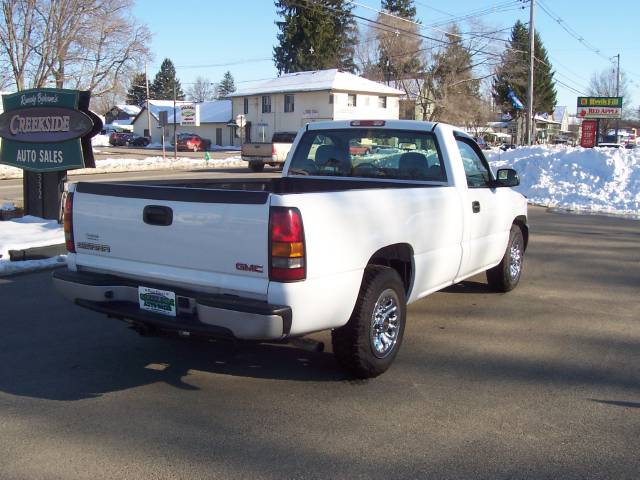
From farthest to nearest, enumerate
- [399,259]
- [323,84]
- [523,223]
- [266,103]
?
[266,103], [323,84], [523,223], [399,259]

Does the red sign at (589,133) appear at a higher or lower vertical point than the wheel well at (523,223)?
higher

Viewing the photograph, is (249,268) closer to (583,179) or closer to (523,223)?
(523,223)

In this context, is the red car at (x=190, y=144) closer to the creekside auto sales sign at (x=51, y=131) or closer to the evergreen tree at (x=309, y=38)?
the evergreen tree at (x=309, y=38)

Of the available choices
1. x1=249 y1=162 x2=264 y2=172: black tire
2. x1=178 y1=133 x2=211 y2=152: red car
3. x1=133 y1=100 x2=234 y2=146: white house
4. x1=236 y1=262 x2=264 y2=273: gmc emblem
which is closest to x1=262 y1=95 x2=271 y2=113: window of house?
x1=178 y1=133 x2=211 y2=152: red car

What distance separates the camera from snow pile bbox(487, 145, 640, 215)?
18.6 m

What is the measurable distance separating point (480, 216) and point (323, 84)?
49.8 meters

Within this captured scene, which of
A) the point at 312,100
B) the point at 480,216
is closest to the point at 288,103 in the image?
the point at 312,100

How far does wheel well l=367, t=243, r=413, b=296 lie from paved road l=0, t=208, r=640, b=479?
701mm

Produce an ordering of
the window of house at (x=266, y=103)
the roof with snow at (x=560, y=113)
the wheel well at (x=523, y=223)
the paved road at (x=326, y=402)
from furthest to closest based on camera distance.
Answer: the roof with snow at (x=560, y=113)
the window of house at (x=266, y=103)
the wheel well at (x=523, y=223)
the paved road at (x=326, y=402)

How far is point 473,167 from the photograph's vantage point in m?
6.50

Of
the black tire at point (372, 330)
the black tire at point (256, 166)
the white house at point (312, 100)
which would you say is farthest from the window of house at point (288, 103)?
the black tire at point (372, 330)

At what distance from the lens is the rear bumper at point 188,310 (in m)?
3.87

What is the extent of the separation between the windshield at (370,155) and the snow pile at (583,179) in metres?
12.8

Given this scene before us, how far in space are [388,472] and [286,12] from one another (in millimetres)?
71911
